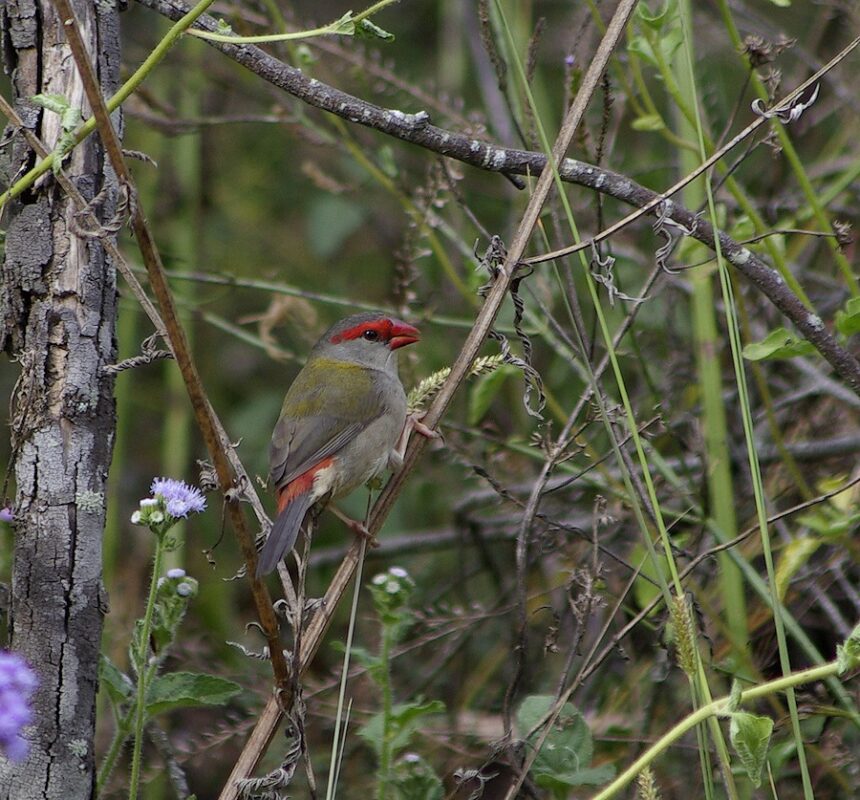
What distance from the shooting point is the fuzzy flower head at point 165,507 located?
2.18 meters

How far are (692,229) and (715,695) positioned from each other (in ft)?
4.52

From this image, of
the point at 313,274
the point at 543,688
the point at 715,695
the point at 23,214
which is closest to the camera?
the point at 23,214

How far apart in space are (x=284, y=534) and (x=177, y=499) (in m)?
0.74

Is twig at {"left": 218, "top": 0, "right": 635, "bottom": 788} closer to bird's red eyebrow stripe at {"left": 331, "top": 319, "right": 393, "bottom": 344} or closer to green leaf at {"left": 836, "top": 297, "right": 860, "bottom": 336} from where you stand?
green leaf at {"left": 836, "top": 297, "right": 860, "bottom": 336}

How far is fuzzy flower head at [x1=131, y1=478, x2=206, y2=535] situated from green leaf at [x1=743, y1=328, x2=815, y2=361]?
4.20 feet

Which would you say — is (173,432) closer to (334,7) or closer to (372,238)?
(372,238)

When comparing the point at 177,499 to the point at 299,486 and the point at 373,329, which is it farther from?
the point at 373,329

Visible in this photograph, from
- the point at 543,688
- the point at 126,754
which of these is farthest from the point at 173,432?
the point at 543,688

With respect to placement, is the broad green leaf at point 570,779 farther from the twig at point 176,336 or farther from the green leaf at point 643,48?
the green leaf at point 643,48

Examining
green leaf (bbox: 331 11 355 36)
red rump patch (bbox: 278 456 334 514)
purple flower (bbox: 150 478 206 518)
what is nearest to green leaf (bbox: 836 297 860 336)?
green leaf (bbox: 331 11 355 36)

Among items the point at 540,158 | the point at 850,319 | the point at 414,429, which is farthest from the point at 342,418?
the point at 850,319

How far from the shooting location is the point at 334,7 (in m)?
6.88

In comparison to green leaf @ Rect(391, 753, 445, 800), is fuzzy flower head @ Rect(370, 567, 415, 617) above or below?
above

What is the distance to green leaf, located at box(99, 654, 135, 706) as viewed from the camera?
2316mm
